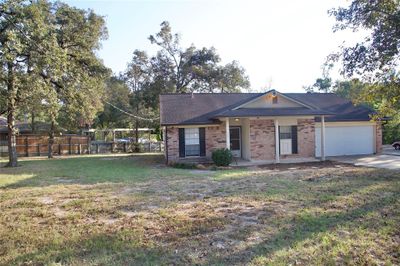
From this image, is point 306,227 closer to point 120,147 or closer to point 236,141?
point 236,141

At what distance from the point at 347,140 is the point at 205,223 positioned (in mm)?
16398

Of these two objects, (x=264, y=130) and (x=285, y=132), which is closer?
(x=264, y=130)

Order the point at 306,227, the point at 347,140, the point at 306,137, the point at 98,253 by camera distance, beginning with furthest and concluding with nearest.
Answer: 1. the point at 347,140
2. the point at 306,137
3. the point at 306,227
4. the point at 98,253

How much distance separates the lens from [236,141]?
19.0 metres

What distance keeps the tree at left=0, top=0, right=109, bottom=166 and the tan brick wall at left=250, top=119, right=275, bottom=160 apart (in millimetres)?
9801

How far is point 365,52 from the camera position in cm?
880

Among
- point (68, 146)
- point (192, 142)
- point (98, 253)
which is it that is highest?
point (192, 142)

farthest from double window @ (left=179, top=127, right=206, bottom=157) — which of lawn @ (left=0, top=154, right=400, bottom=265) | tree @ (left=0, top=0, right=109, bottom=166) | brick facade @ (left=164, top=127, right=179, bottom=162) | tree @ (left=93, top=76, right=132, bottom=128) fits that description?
tree @ (left=93, top=76, right=132, bottom=128)

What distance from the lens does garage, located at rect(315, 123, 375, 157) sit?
762 inches

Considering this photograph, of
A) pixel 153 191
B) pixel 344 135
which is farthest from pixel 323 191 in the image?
pixel 344 135

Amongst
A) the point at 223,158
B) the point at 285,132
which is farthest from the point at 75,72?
the point at 285,132

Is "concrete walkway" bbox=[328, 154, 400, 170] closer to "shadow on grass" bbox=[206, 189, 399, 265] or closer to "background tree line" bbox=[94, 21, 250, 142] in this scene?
"shadow on grass" bbox=[206, 189, 399, 265]

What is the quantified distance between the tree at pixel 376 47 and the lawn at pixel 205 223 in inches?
114

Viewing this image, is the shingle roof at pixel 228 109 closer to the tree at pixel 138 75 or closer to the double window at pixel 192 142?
the double window at pixel 192 142
